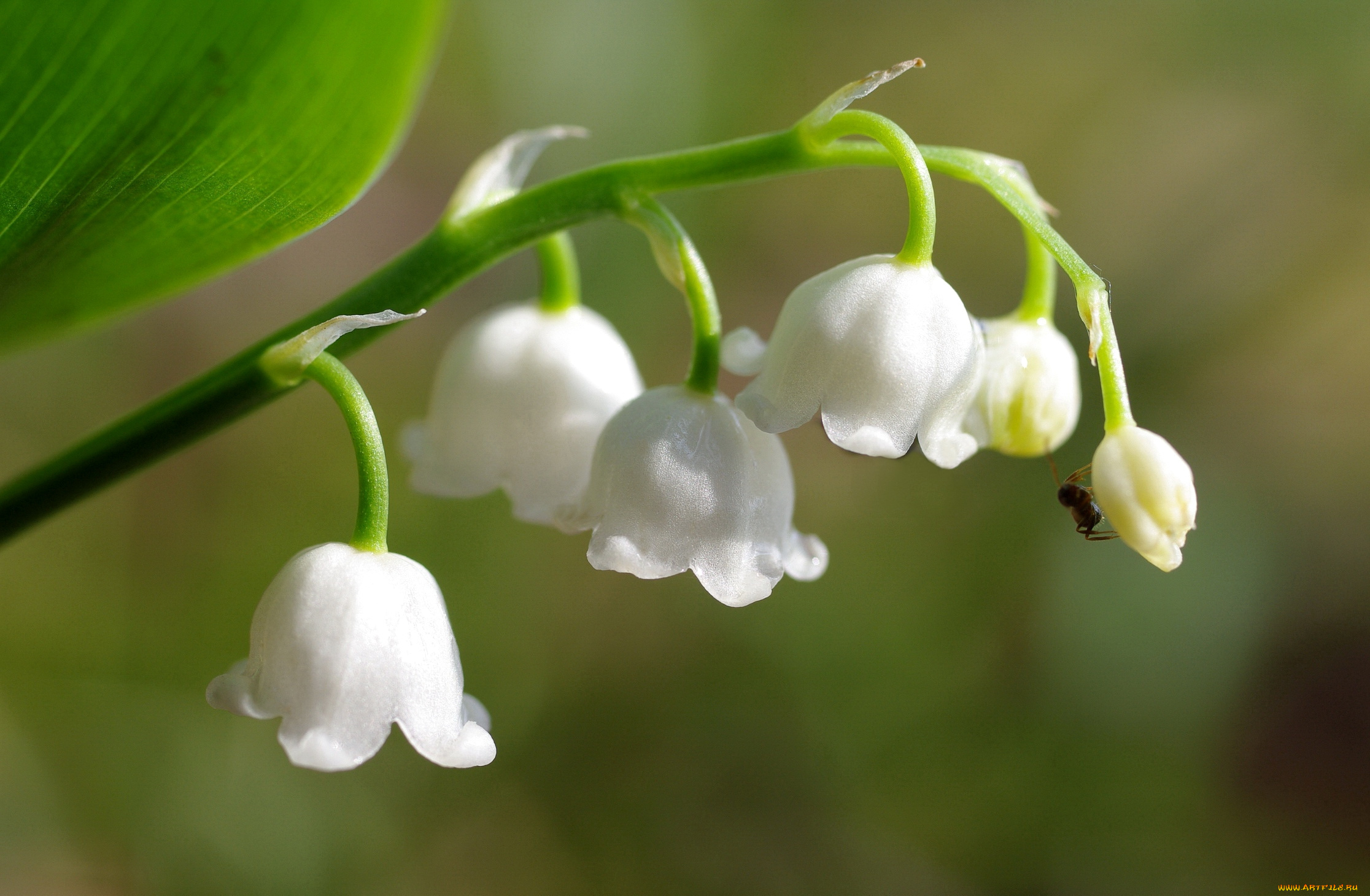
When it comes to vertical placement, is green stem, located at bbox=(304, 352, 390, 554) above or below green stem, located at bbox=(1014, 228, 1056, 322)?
below

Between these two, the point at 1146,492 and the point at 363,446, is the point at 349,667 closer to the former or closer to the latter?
the point at 363,446

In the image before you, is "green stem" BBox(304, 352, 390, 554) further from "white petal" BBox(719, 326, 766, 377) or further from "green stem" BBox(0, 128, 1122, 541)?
"white petal" BBox(719, 326, 766, 377)

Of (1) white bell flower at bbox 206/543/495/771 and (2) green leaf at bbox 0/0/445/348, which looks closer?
(2) green leaf at bbox 0/0/445/348

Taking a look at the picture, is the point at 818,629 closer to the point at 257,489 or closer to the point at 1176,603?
the point at 1176,603

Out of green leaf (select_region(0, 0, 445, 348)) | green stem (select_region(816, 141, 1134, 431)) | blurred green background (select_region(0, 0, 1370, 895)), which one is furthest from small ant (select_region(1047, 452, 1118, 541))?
blurred green background (select_region(0, 0, 1370, 895))

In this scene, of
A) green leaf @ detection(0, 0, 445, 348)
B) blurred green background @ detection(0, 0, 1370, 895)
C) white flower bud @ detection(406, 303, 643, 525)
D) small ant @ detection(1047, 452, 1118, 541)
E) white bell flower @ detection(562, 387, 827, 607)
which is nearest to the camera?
green leaf @ detection(0, 0, 445, 348)

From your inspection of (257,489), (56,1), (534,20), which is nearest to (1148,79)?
(534,20)

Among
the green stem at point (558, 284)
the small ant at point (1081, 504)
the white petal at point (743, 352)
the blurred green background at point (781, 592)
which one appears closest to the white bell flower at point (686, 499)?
the white petal at point (743, 352)
